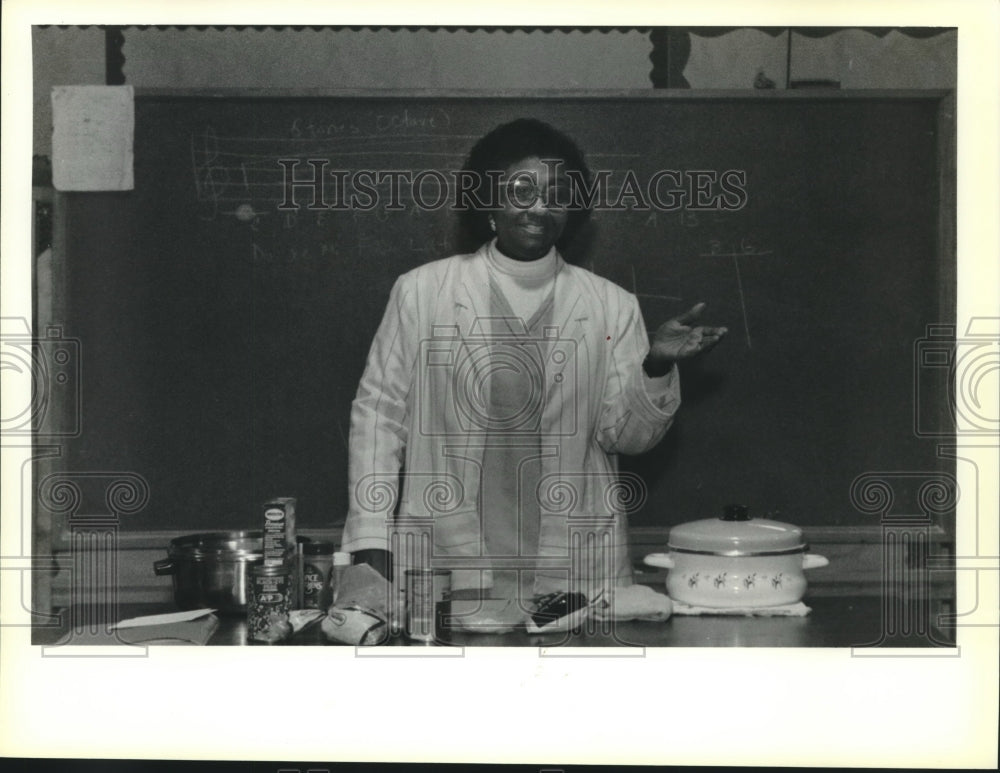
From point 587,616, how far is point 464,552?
9.2 inches

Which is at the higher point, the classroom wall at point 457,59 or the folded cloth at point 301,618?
the classroom wall at point 457,59

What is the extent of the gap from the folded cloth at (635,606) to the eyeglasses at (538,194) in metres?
0.66

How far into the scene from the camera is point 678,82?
84.2 inches

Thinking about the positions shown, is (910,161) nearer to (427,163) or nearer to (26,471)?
(427,163)

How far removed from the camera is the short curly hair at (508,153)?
2141 mm

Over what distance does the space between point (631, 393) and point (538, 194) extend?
14.8 inches

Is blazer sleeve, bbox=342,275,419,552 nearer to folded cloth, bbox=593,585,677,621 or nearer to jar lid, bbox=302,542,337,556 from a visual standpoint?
jar lid, bbox=302,542,337,556

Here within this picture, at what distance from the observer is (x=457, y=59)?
2.13 metres

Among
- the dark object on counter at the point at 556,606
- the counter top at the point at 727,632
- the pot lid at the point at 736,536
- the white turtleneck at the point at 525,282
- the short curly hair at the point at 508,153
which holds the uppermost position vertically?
the short curly hair at the point at 508,153
